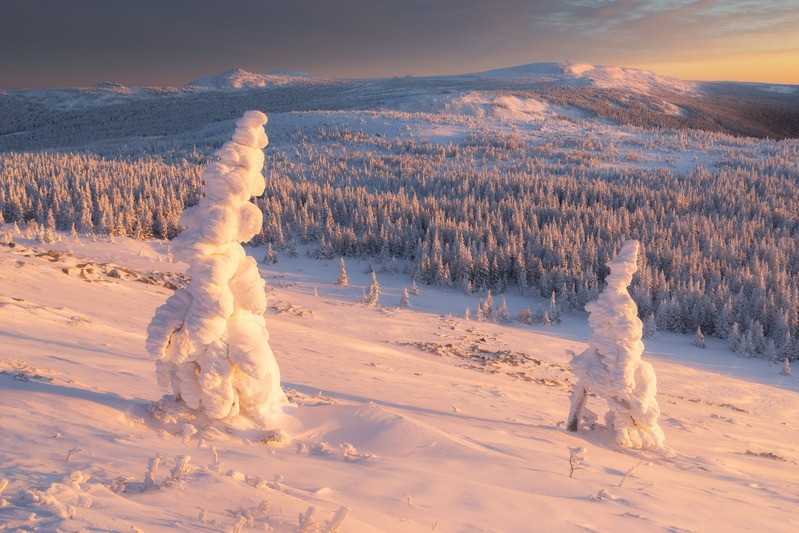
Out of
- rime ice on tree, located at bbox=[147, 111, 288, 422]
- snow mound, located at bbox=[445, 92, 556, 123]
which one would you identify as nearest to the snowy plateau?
rime ice on tree, located at bbox=[147, 111, 288, 422]

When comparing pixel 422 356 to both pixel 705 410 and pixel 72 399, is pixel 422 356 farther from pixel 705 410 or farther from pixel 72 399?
pixel 72 399

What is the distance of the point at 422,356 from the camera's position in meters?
11.0

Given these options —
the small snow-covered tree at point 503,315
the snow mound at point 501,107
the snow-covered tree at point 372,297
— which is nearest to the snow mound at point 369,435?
the snow-covered tree at point 372,297

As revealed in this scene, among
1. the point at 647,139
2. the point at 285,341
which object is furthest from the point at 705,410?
the point at 647,139

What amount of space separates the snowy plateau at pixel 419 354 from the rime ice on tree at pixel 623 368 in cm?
25

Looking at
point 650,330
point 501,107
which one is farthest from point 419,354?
point 501,107

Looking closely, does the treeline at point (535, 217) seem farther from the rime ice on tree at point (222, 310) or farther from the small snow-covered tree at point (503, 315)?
the rime ice on tree at point (222, 310)

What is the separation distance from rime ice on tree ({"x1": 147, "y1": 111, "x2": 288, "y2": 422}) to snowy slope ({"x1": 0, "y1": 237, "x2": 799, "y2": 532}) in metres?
0.30

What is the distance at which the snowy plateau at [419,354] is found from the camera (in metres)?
3.69

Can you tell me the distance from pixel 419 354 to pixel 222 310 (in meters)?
6.60

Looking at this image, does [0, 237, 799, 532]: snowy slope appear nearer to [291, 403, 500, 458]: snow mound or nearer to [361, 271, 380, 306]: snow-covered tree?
[291, 403, 500, 458]: snow mound

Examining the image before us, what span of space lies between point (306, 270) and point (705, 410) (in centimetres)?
1346

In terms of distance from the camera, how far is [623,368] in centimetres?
676

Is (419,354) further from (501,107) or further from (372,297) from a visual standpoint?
(501,107)
